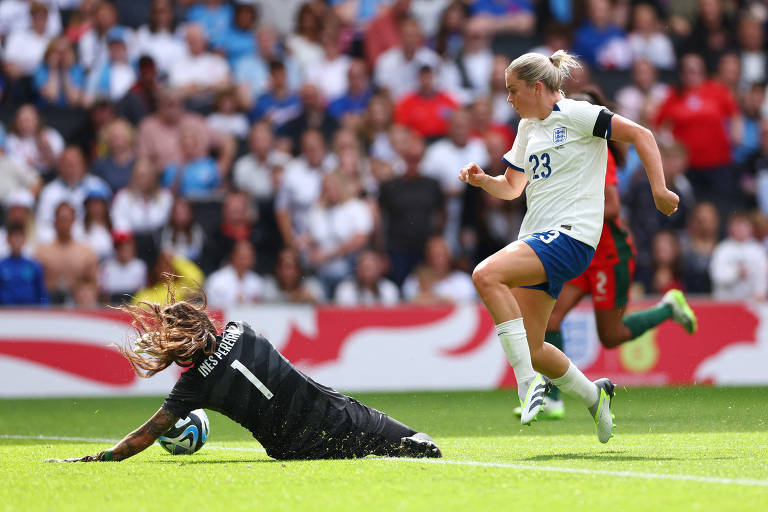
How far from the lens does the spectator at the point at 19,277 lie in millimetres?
13773

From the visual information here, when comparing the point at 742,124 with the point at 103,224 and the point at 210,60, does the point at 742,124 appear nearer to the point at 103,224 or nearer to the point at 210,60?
the point at 210,60

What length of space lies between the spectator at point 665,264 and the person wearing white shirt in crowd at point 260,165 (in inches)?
180

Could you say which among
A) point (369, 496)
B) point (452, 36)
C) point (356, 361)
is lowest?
point (369, 496)

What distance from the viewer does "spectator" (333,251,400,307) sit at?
14.3 metres

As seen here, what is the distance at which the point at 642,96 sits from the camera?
661 inches

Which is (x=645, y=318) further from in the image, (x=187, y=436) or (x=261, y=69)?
(x=261, y=69)

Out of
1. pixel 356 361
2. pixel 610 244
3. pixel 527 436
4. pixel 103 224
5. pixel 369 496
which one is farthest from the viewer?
pixel 103 224

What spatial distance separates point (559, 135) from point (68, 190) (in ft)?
29.8

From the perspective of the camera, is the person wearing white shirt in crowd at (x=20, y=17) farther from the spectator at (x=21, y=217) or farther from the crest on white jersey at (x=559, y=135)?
the crest on white jersey at (x=559, y=135)

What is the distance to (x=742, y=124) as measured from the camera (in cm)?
1672

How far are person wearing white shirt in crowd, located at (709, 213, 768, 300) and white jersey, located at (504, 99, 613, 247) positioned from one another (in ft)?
26.4

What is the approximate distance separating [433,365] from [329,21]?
5977 millimetres

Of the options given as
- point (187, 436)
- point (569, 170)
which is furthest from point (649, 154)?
point (187, 436)

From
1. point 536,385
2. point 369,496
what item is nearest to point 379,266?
point 536,385
